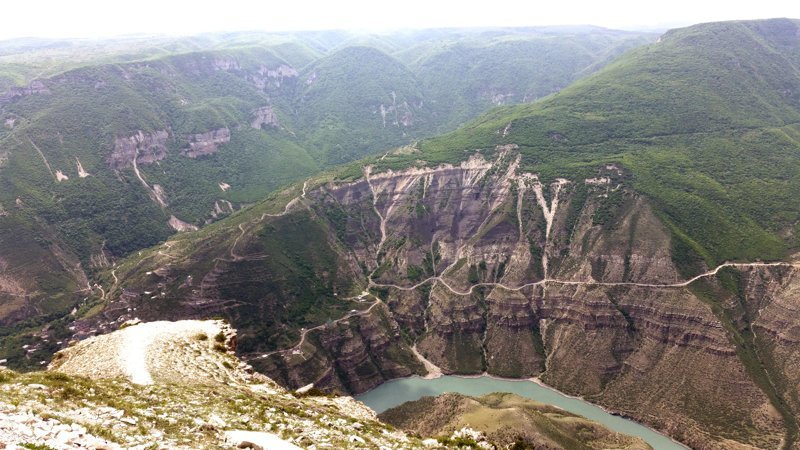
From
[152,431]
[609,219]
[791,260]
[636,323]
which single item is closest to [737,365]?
[636,323]

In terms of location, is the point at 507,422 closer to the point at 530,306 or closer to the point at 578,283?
the point at 530,306

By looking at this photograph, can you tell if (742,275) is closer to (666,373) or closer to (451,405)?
(666,373)

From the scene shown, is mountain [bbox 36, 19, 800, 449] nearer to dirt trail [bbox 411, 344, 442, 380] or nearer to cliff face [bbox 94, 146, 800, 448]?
cliff face [bbox 94, 146, 800, 448]

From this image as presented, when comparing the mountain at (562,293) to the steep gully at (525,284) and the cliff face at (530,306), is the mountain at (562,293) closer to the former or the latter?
the cliff face at (530,306)

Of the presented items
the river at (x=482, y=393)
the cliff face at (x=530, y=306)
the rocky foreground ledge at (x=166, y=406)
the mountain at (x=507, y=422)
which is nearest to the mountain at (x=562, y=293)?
the cliff face at (x=530, y=306)

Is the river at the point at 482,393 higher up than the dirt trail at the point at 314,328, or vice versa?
the dirt trail at the point at 314,328

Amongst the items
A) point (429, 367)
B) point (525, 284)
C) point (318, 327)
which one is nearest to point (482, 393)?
point (429, 367)

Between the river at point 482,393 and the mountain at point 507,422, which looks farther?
the river at point 482,393
